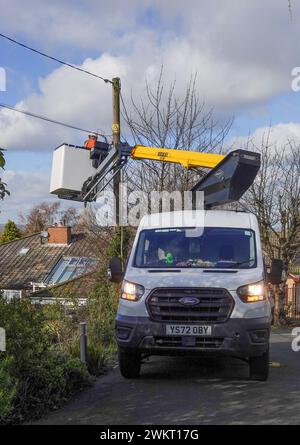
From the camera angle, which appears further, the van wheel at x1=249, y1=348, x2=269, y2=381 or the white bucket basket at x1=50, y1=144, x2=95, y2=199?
the white bucket basket at x1=50, y1=144, x2=95, y2=199

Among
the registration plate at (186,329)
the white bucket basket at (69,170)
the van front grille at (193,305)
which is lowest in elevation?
the registration plate at (186,329)

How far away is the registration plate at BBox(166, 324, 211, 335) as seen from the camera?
7.31 meters

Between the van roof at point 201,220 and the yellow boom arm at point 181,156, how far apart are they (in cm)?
366

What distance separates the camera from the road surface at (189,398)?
5885mm

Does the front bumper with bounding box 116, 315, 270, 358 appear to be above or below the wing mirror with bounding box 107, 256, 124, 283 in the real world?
below

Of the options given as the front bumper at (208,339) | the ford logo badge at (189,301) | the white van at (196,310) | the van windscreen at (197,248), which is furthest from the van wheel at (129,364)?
the van windscreen at (197,248)

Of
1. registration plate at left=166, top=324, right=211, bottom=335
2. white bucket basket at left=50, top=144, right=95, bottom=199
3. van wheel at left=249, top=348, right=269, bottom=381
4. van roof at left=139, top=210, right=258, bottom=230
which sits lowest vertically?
van wheel at left=249, top=348, right=269, bottom=381

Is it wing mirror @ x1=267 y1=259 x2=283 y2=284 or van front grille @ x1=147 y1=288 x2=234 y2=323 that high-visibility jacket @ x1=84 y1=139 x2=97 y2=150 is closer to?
wing mirror @ x1=267 y1=259 x2=283 y2=284

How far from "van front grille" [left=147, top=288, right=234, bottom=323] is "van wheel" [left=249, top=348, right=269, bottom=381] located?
747mm

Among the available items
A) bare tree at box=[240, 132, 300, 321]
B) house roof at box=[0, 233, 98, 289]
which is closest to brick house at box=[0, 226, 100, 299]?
house roof at box=[0, 233, 98, 289]

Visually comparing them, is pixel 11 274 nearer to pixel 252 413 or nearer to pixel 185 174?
pixel 185 174

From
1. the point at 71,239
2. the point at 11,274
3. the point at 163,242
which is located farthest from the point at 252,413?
the point at 71,239

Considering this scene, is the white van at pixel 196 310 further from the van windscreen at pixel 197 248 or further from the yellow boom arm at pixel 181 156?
the yellow boom arm at pixel 181 156

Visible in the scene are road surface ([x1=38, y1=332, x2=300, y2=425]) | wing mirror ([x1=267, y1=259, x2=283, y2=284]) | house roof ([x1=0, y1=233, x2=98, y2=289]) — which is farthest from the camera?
house roof ([x1=0, y1=233, x2=98, y2=289])
